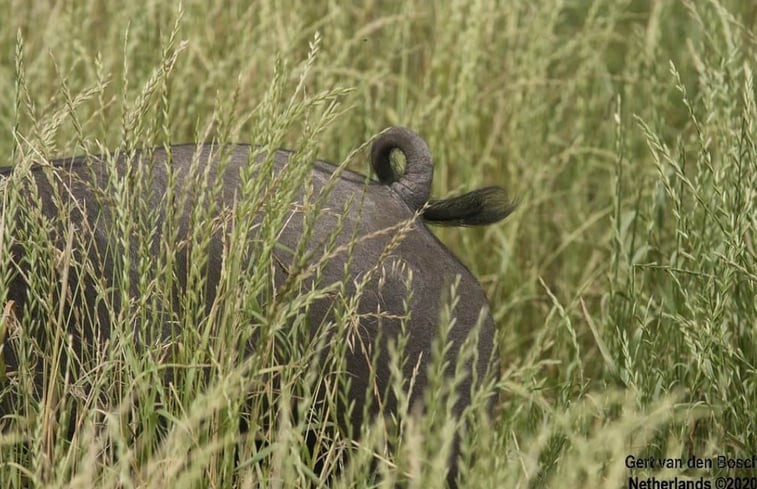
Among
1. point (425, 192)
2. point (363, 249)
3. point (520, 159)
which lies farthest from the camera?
point (520, 159)

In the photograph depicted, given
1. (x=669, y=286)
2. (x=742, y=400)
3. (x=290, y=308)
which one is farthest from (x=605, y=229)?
(x=290, y=308)

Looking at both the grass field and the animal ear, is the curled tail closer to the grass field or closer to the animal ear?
the animal ear

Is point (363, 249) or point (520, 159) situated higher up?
point (363, 249)

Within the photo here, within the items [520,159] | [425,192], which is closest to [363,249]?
[425,192]

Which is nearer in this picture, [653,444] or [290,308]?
[290,308]

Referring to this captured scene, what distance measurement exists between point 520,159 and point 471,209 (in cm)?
116

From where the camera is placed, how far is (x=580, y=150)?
3.29 meters

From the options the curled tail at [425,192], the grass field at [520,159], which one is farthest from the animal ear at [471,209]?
the grass field at [520,159]

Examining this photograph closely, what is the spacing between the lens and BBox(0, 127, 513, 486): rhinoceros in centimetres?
205

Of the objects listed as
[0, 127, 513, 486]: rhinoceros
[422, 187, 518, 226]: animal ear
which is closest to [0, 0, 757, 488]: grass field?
[0, 127, 513, 486]: rhinoceros

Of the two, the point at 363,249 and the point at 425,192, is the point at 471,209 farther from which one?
the point at 363,249

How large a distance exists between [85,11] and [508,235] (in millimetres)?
1408

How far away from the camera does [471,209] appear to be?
2221 mm

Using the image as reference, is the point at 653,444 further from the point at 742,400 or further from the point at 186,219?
the point at 186,219
